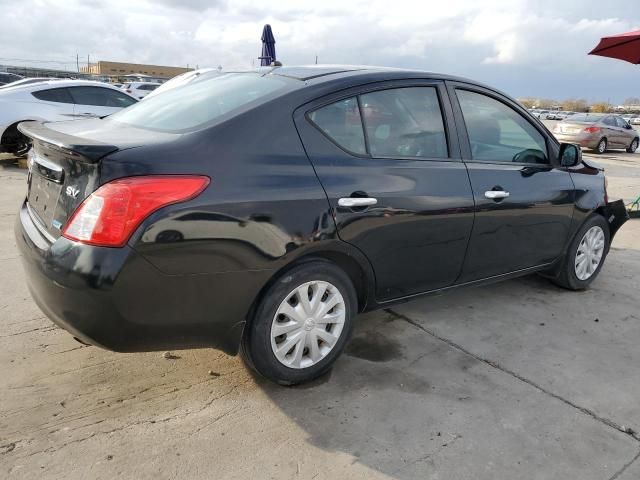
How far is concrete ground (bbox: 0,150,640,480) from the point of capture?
231 cm

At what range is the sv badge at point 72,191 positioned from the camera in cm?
231

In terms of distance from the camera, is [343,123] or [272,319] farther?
[343,123]

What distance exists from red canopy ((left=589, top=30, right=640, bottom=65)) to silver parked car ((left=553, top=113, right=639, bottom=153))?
11.3 meters

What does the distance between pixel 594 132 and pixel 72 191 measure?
63.3 feet

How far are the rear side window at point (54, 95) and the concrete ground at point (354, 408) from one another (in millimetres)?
6887

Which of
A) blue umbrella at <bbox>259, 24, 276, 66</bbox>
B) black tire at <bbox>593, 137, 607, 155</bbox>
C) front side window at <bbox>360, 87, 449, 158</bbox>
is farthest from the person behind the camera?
black tire at <bbox>593, 137, 607, 155</bbox>

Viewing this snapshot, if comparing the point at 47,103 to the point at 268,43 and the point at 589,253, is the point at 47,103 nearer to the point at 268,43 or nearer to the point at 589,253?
the point at 268,43

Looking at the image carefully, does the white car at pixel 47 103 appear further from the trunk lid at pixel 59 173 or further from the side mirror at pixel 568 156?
the side mirror at pixel 568 156

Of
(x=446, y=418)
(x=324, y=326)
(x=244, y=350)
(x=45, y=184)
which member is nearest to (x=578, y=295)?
(x=446, y=418)

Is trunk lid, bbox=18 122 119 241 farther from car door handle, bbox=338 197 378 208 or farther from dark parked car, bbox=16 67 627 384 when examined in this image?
car door handle, bbox=338 197 378 208

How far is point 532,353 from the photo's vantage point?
3426mm

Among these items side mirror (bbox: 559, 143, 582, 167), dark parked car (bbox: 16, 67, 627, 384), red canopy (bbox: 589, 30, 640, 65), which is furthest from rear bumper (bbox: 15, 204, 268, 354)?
red canopy (bbox: 589, 30, 640, 65)

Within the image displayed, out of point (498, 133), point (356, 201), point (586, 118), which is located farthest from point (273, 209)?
point (586, 118)

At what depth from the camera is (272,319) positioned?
8.64 ft
